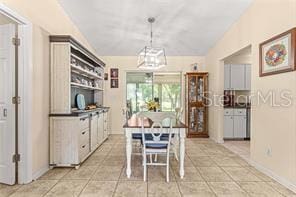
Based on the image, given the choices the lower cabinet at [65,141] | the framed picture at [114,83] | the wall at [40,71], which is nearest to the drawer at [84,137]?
the lower cabinet at [65,141]

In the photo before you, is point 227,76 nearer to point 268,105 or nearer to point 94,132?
point 268,105

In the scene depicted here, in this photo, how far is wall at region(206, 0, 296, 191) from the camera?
2.96 meters

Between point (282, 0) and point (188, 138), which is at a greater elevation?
point (282, 0)

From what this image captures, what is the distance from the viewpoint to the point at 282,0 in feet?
10.4

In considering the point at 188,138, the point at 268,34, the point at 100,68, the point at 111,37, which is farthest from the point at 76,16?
the point at 188,138

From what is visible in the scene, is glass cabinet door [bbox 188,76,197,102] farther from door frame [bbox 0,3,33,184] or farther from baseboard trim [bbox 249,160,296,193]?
door frame [bbox 0,3,33,184]

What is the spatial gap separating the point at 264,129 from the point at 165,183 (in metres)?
1.79

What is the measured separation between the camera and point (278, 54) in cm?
324

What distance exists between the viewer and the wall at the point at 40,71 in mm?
3230

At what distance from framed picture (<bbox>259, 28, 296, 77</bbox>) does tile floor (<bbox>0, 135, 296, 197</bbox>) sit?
1.56 metres

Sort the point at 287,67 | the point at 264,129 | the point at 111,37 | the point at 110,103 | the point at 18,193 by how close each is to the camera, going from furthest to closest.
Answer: the point at 110,103 → the point at 111,37 → the point at 264,129 → the point at 287,67 → the point at 18,193

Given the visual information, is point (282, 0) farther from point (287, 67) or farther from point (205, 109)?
point (205, 109)

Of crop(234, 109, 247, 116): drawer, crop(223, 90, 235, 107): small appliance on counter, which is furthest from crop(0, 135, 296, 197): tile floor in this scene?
crop(223, 90, 235, 107): small appliance on counter

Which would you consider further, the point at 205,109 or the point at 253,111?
the point at 205,109
